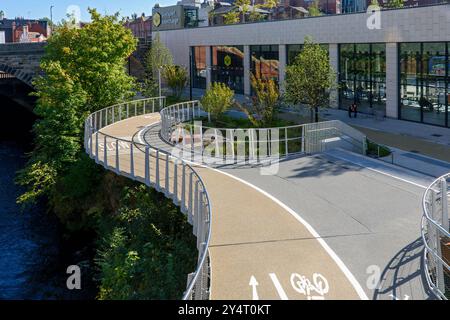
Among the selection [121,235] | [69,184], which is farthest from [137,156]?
[69,184]

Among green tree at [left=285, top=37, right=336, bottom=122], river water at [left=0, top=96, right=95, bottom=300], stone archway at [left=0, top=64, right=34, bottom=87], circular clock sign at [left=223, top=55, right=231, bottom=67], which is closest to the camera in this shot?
river water at [left=0, top=96, right=95, bottom=300]

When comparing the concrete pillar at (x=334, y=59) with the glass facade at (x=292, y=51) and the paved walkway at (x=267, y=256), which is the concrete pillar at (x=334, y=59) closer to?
the glass facade at (x=292, y=51)

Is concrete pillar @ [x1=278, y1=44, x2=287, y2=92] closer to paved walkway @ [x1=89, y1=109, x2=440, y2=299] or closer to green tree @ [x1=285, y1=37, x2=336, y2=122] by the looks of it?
green tree @ [x1=285, y1=37, x2=336, y2=122]

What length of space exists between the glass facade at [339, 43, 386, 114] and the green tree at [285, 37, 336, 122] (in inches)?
263

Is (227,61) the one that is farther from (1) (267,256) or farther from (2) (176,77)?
(1) (267,256)

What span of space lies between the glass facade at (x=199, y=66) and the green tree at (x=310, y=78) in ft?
89.6

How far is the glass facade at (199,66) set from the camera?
181 feet

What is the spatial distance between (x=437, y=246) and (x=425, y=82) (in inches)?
895

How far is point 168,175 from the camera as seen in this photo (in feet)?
57.6

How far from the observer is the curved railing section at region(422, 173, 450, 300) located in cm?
988

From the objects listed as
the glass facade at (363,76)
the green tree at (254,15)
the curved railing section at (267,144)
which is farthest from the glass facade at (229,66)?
the curved railing section at (267,144)

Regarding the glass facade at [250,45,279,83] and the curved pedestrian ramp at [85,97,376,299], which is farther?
the glass facade at [250,45,279,83]

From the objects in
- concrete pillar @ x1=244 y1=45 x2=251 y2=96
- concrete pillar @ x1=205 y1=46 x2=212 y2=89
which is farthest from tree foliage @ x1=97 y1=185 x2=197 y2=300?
concrete pillar @ x1=205 y1=46 x2=212 y2=89

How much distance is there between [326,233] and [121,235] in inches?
343
